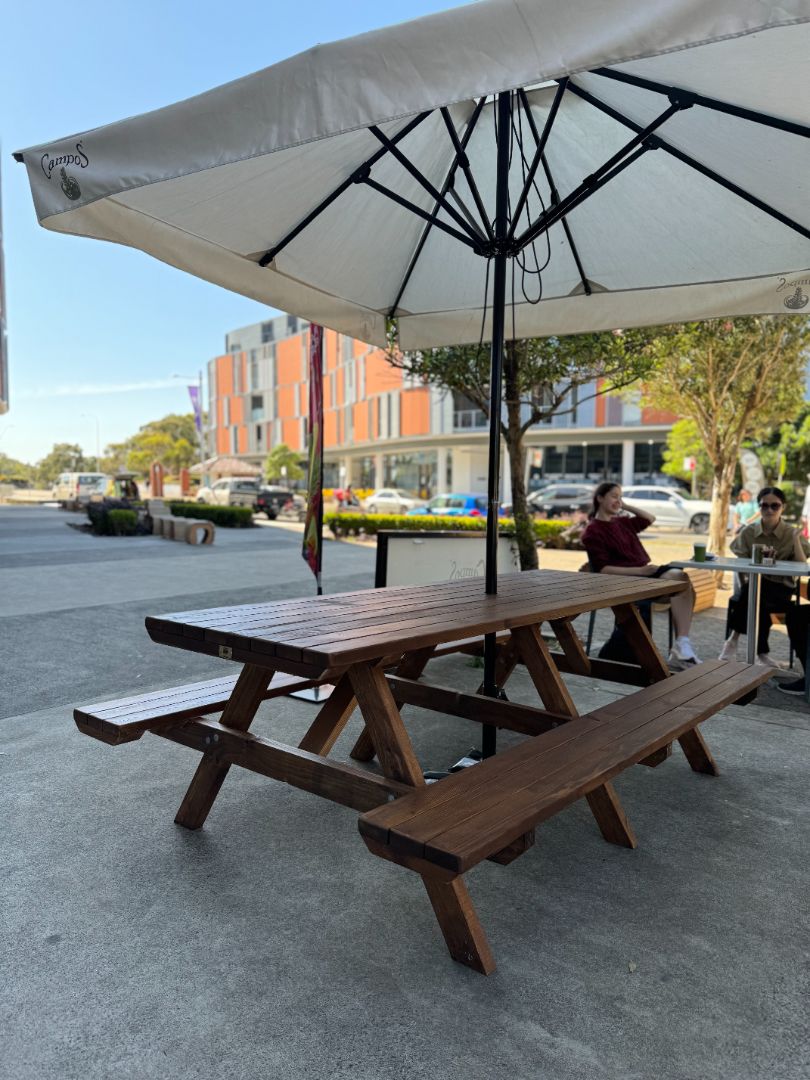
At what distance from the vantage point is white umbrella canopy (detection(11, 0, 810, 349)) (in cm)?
194

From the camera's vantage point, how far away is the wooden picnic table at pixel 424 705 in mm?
2029

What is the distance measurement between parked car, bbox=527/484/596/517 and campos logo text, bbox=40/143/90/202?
82.8 ft

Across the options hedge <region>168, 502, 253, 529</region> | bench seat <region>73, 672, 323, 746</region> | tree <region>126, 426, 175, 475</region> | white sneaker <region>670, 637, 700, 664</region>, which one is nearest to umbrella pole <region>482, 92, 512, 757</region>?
bench seat <region>73, 672, 323, 746</region>

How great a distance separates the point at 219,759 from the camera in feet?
9.28

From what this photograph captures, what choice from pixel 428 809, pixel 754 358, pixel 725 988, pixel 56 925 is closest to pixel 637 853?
pixel 725 988

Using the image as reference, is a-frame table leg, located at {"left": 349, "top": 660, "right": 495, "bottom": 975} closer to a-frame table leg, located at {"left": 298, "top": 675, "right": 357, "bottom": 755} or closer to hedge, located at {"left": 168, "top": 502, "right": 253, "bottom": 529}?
a-frame table leg, located at {"left": 298, "top": 675, "right": 357, "bottom": 755}

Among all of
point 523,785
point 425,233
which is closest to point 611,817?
point 523,785

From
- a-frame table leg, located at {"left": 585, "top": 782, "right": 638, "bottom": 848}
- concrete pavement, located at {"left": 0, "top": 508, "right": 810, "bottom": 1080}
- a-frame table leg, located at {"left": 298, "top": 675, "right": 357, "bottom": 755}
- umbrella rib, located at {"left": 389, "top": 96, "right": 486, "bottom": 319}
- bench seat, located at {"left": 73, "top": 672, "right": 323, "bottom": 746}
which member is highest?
umbrella rib, located at {"left": 389, "top": 96, "right": 486, "bottom": 319}

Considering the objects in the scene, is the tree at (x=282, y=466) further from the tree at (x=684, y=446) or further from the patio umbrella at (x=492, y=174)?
the patio umbrella at (x=492, y=174)

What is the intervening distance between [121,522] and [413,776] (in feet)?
Answer: 56.0

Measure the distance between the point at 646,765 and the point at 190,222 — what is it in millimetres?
3239

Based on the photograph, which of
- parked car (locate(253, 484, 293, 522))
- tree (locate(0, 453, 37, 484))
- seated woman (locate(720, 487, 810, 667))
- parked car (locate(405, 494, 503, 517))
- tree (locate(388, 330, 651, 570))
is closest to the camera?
seated woman (locate(720, 487, 810, 667))

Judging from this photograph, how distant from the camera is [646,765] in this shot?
11.5 feet

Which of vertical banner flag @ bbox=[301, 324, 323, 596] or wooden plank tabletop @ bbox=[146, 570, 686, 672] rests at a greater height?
Result: vertical banner flag @ bbox=[301, 324, 323, 596]
